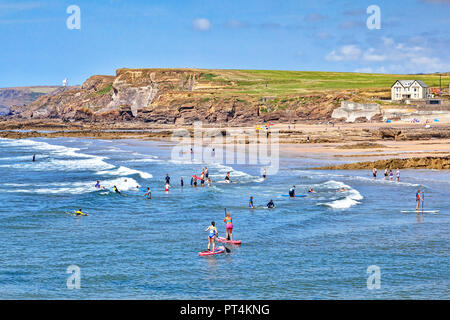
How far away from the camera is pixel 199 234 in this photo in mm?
26625

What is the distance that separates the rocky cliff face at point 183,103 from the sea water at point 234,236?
285 ft

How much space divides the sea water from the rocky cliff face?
285 ft

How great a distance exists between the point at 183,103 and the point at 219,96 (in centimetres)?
1011

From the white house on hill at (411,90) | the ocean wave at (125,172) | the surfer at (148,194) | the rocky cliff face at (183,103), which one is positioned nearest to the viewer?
the surfer at (148,194)

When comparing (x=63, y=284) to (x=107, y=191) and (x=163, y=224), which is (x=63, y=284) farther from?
(x=107, y=191)

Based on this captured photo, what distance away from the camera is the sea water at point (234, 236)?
60.5 feet

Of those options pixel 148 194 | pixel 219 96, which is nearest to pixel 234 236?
pixel 148 194

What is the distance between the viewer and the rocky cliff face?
439 feet

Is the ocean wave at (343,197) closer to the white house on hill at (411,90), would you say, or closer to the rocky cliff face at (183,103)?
the rocky cliff face at (183,103)

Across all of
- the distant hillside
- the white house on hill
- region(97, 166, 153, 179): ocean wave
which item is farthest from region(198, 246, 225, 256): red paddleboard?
the white house on hill

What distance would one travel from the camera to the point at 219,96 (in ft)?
497

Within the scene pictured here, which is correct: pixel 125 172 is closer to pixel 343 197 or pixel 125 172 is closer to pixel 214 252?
pixel 343 197

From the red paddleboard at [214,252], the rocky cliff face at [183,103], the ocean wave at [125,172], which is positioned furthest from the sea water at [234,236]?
the rocky cliff face at [183,103]
